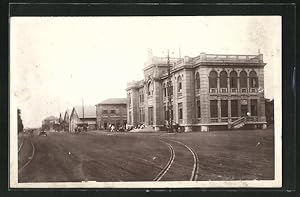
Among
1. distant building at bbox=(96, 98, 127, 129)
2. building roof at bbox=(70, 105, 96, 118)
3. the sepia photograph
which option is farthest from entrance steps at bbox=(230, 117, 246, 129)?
building roof at bbox=(70, 105, 96, 118)

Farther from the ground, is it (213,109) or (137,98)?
(137,98)

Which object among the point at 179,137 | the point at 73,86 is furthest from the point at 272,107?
the point at 73,86

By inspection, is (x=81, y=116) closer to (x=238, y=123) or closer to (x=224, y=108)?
(x=224, y=108)

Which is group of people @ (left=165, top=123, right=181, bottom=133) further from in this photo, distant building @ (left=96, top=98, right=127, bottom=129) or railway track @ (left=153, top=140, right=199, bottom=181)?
distant building @ (left=96, top=98, right=127, bottom=129)

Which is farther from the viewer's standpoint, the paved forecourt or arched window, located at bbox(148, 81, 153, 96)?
arched window, located at bbox(148, 81, 153, 96)

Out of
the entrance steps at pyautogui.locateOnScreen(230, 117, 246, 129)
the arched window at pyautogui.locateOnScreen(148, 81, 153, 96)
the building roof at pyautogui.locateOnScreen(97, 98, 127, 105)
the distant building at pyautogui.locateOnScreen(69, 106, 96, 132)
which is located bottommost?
the entrance steps at pyautogui.locateOnScreen(230, 117, 246, 129)

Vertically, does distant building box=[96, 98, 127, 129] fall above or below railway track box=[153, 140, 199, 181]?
above

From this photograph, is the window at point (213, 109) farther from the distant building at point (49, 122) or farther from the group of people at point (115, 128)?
the distant building at point (49, 122)

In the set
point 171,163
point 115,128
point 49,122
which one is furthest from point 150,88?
point 49,122
